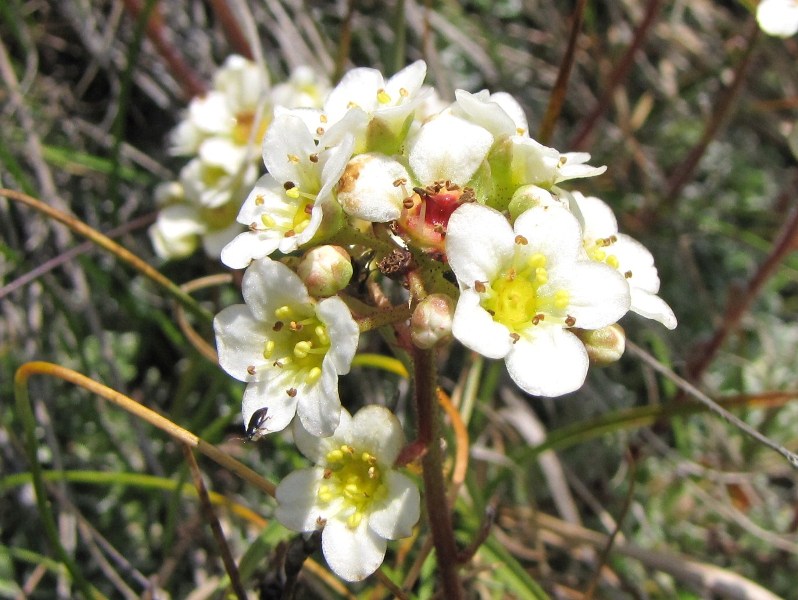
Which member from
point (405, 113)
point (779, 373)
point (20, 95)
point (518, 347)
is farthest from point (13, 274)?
point (779, 373)

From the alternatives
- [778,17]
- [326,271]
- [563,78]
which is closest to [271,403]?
[326,271]

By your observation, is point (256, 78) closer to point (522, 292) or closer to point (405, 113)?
point (405, 113)

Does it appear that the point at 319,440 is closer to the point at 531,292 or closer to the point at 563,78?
the point at 531,292

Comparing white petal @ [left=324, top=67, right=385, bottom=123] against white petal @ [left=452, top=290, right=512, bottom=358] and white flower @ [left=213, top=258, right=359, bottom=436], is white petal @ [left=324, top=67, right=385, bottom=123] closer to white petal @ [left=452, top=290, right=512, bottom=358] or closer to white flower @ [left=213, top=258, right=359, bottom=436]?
white flower @ [left=213, top=258, right=359, bottom=436]

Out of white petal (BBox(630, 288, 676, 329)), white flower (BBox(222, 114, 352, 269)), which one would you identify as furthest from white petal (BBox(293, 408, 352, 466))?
white petal (BBox(630, 288, 676, 329))

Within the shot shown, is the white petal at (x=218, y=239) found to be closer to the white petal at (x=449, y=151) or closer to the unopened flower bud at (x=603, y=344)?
the white petal at (x=449, y=151)

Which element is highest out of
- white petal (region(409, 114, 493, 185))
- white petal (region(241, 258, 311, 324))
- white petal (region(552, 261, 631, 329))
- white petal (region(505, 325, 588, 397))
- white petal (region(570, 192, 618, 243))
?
white petal (region(409, 114, 493, 185))
